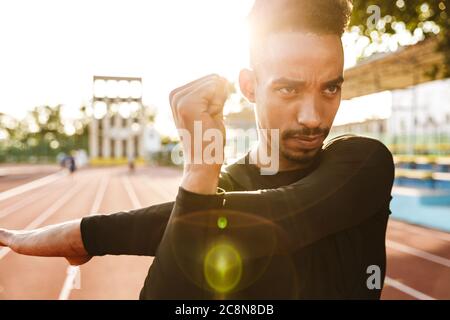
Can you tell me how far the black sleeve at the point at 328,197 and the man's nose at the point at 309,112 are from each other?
0.07m

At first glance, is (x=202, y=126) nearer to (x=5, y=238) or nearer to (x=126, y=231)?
(x=126, y=231)

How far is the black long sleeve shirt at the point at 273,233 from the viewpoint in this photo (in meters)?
0.58

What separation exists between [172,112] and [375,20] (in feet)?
25.7

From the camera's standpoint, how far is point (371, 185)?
2.40 feet

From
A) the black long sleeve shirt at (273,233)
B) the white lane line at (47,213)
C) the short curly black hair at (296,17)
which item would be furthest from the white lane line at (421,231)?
the short curly black hair at (296,17)

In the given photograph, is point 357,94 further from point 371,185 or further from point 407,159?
point 371,185

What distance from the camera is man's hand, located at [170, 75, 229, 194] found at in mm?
546

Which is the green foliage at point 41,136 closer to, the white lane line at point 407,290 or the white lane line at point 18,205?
the white lane line at point 18,205

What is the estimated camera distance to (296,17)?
734mm

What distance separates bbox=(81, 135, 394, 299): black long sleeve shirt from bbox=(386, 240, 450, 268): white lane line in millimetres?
6555

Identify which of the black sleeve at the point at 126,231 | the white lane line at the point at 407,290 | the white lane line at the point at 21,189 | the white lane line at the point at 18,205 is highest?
the black sleeve at the point at 126,231

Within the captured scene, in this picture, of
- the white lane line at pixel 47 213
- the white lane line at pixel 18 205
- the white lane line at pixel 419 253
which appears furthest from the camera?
the white lane line at pixel 18 205

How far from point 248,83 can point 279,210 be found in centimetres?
31

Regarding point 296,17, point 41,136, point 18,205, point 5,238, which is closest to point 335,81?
point 296,17
